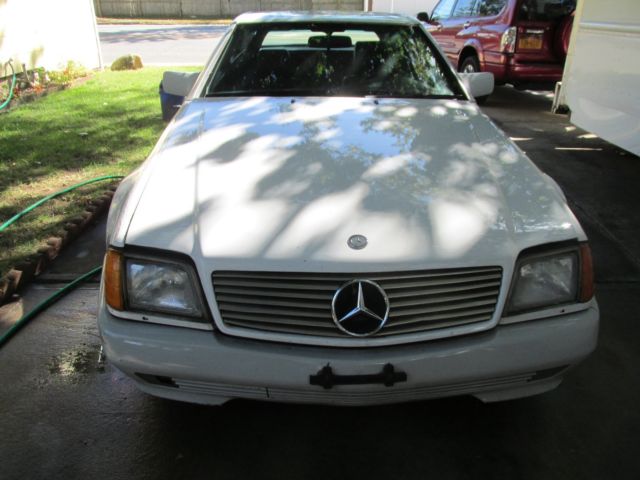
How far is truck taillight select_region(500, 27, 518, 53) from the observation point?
24.3 ft

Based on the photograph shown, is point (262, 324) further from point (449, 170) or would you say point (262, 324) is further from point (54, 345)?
point (54, 345)

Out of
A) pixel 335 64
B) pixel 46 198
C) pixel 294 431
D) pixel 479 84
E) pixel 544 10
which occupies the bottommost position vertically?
pixel 294 431

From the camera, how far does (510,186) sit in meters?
2.15

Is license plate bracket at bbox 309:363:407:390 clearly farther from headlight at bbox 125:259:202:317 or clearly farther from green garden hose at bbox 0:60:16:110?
green garden hose at bbox 0:60:16:110

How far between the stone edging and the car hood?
1.34m

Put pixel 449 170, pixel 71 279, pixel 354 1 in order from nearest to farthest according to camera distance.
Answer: pixel 449 170, pixel 71 279, pixel 354 1

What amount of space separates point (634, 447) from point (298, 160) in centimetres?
174

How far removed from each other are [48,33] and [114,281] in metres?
8.95

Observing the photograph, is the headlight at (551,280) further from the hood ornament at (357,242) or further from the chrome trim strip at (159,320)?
the chrome trim strip at (159,320)

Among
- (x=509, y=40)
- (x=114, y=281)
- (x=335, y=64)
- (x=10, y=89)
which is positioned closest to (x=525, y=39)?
(x=509, y=40)

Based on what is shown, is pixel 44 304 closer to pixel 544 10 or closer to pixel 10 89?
pixel 10 89

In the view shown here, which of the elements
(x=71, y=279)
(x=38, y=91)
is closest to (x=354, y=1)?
(x=38, y=91)

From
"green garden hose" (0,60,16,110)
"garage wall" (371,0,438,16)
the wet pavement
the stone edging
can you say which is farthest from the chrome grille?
"garage wall" (371,0,438,16)

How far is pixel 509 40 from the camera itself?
24.5ft
